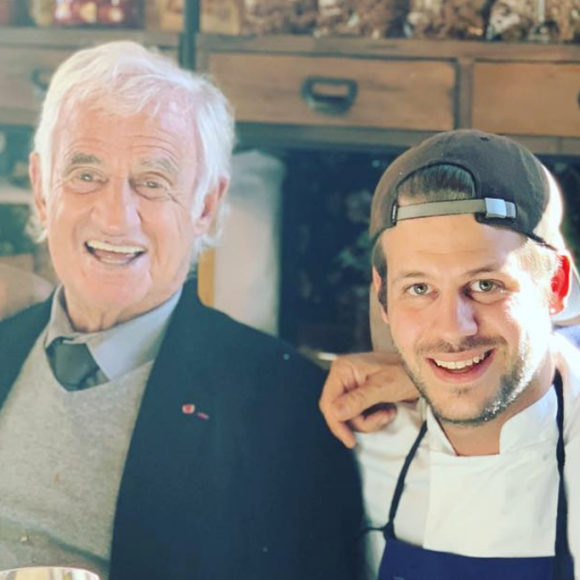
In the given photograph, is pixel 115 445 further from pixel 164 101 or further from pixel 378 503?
pixel 164 101

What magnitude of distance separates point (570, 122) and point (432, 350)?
0.38m

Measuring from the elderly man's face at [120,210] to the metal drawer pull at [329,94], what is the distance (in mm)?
188

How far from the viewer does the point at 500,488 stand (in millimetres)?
1222

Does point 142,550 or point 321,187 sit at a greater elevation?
point 321,187

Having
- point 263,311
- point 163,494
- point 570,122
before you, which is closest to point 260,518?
point 163,494

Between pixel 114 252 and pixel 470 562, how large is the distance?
570 mm

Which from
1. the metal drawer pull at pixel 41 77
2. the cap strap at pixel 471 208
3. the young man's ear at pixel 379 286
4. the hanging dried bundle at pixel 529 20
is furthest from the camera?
the metal drawer pull at pixel 41 77

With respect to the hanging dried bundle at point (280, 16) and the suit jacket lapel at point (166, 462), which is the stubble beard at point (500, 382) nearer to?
the suit jacket lapel at point (166, 462)

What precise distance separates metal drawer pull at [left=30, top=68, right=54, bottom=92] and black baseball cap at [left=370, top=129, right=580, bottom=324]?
55cm

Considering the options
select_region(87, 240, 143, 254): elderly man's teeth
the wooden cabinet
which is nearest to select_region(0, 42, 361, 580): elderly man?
select_region(87, 240, 143, 254): elderly man's teeth

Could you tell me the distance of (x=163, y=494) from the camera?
1.32 m

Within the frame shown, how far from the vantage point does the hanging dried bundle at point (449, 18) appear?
1.40 meters

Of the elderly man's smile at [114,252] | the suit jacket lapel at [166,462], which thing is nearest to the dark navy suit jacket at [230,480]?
the suit jacket lapel at [166,462]

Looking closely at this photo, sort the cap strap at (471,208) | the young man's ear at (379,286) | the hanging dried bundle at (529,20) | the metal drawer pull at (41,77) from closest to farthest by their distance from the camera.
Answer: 1. the cap strap at (471,208)
2. the young man's ear at (379,286)
3. the hanging dried bundle at (529,20)
4. the metal drawer pull at (41,77)
